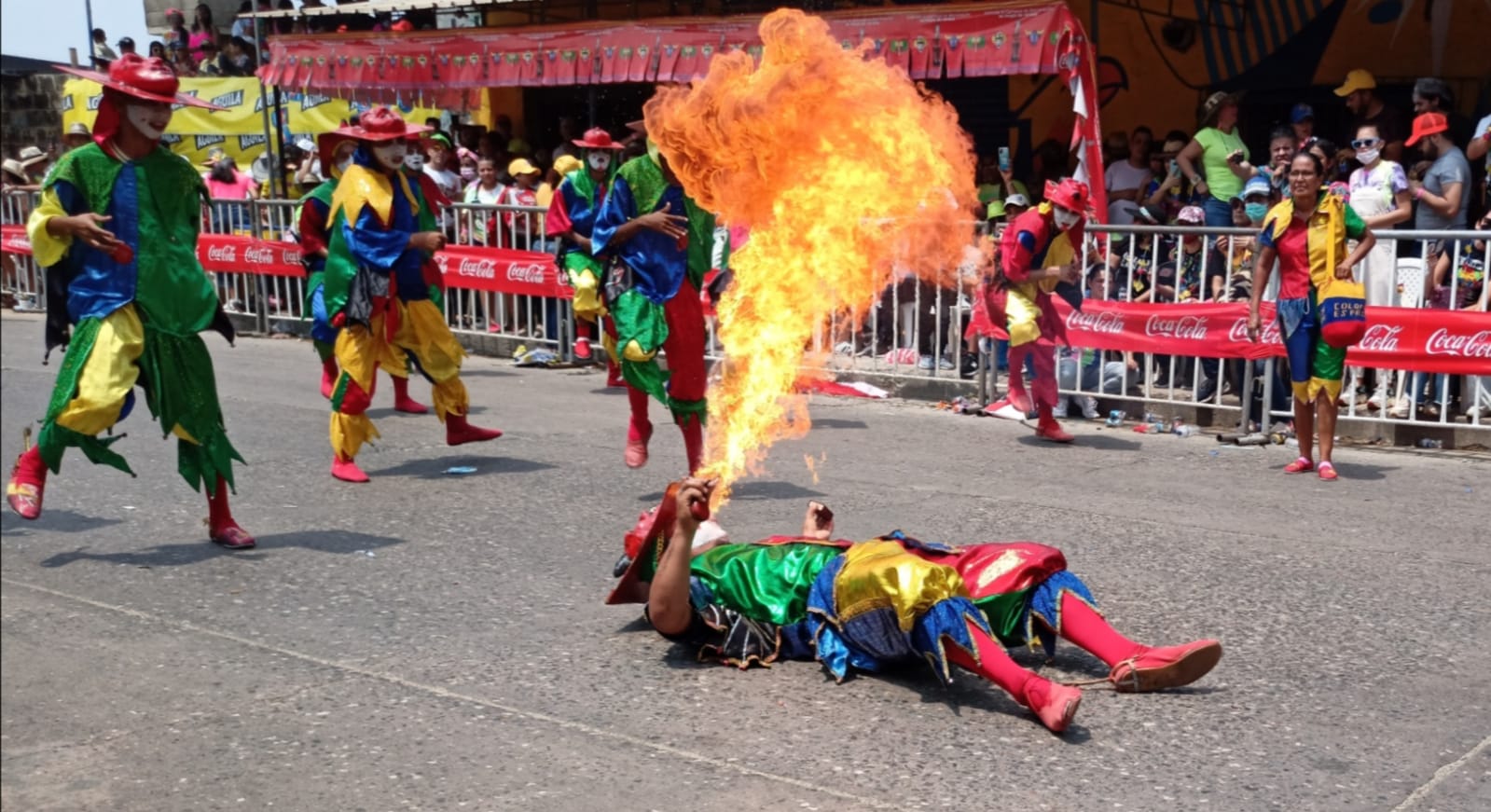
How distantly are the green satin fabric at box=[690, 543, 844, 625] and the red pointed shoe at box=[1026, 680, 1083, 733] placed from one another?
814mm

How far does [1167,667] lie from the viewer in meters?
4.52

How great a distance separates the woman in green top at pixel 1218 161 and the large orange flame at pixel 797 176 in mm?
5733

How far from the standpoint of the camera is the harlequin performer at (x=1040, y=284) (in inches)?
364

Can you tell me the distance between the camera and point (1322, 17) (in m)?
13.5

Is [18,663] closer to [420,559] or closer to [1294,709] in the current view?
[1294,709]

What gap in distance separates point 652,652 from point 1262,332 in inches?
220

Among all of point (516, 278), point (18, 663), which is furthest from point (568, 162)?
point (18, 663)

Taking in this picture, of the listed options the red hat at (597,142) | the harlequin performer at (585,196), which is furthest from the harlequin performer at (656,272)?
the red hat at (597,142)

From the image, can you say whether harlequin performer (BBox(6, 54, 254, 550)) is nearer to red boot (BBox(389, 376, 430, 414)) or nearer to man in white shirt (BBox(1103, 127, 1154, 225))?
red boot (BBox(389, 376, 430, 414))

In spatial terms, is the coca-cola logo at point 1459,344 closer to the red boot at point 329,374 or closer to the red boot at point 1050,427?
the red boot at point 1050,427

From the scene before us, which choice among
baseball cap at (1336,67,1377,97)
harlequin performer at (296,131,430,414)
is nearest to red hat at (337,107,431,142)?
harlequin performer at (296,131,430,414)

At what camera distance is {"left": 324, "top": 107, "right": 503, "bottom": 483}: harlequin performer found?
814 cm

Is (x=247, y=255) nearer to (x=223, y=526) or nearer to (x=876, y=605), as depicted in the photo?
(x=223, y=526)

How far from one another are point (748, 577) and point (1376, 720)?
1848 mm
